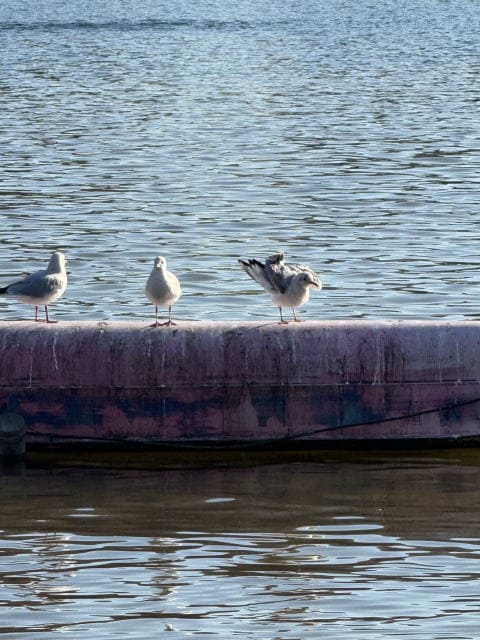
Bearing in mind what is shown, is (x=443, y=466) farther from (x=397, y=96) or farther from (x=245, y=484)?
(x=397, y=96)

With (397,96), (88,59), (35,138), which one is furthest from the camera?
(88,59)

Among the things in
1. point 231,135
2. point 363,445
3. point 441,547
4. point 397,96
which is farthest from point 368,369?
point 397,96

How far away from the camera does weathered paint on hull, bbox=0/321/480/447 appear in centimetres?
1186

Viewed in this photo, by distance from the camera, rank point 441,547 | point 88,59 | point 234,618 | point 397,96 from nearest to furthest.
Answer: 1. point 234,618
2. point 441,547
3. point 397,96
4. point 88,59

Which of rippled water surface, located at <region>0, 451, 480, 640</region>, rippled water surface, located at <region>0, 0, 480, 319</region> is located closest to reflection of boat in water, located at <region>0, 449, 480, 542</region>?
rippled water surface, located at <region>0, 451, 480, 640</region>

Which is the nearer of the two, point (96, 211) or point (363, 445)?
point (363, 445)

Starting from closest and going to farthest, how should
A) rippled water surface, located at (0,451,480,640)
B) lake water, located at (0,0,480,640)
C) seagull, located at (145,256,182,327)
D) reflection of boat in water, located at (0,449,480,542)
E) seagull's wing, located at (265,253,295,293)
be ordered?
rippled water surface, located at (0,451,480,640) → lake water, located at (0,0,480,640) → reflection of boat in water, located at (0,449,480,542) → seagull, located at (145,256,182,327) → seagull's wing, located at (265,253,295,293)

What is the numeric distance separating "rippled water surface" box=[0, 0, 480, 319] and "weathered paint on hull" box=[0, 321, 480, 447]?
152 inches

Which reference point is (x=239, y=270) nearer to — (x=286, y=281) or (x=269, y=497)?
(x=286, y=281)

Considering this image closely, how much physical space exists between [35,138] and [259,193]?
877 cm

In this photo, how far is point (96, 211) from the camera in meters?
23.0

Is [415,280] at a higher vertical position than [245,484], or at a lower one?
higher

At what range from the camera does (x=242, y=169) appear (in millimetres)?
27188

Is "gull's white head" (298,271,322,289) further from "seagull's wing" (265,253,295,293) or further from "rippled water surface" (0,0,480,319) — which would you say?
"rippled water surface" (0,0,480,319)
